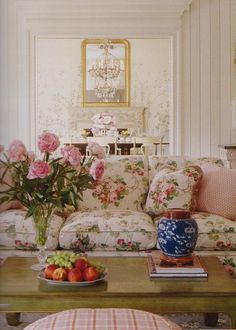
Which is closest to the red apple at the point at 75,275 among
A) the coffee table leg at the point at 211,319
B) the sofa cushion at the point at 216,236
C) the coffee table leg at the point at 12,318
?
the coffee table leg at the point at 12,318

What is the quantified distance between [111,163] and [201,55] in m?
2.67

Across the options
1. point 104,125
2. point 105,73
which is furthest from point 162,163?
point 105,73

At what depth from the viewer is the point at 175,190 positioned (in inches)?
142

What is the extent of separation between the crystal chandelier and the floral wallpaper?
0.96 ft

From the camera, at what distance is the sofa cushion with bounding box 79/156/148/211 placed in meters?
3.82

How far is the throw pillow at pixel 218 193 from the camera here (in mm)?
3631

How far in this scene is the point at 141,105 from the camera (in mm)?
10117

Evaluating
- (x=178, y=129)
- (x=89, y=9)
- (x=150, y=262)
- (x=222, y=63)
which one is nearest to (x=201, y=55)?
(x=222, y=63)

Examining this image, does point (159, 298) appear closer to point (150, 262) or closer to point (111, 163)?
point (150, 262)

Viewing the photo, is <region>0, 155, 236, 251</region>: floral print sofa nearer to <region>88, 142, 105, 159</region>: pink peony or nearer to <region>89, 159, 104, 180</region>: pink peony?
<region>88, 142, 105, 159</region>: pink peony

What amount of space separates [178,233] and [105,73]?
760cm

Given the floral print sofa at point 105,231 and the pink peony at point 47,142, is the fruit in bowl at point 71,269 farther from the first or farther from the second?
the floral print sofa at point 105,231

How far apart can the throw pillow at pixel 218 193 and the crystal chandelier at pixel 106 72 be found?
6.28 m

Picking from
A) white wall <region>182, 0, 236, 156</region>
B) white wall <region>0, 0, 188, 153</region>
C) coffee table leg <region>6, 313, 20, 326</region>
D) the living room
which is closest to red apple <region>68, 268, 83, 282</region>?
coffee table leg <region>6, 313, 20, 326</region>
